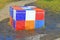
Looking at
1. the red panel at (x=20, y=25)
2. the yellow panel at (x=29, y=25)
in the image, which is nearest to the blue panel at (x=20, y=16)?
the red panel at (x=20, y=25)

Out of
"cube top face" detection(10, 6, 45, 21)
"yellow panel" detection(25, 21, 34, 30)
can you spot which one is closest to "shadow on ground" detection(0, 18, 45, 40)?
"yellow panel" detection(25, 21, 34, 30)

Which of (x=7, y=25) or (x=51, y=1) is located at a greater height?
(x=51, y=1)

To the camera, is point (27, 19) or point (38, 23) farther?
point (38, 23)

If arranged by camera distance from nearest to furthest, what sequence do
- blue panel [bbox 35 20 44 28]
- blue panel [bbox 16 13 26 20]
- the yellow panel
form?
blue panel [bbox 16 13 26 20] → the yellow panel → blue panel [bbox 35 20 44 28]

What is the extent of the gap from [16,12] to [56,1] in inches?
377

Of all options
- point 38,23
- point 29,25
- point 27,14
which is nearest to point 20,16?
point 27,14

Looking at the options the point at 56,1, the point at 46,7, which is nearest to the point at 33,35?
the point at 46,7

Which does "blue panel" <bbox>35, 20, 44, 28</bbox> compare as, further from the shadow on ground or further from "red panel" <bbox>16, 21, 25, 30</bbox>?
"red panel" <bbox>16, 21, 25, 30</bbox>

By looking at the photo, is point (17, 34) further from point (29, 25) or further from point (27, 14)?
point (27, 14)

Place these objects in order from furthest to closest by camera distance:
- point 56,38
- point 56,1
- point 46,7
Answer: point 56,1, point 46,7, point 56,38

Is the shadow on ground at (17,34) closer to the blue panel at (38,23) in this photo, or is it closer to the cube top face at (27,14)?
the blue panel at (38,23)

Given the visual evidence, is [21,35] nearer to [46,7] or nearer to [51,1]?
[46,7]

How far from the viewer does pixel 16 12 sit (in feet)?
31.4

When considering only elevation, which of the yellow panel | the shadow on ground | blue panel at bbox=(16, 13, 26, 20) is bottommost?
the shadow on ground
